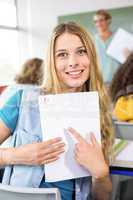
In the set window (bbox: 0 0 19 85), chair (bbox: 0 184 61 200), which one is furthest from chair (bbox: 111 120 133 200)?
window (bbox: 0 0 19 85)

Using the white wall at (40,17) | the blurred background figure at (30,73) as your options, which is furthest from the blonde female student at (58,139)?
the white wall at (40,17)

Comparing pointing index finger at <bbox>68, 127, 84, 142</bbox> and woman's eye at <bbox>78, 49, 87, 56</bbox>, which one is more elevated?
woman's eye at <bbox>78, 49, 87, 56</bbox>

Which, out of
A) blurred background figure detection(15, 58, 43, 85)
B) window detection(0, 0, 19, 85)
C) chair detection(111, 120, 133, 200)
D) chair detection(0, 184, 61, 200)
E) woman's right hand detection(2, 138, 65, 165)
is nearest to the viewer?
chair detection(0, 184, 61, 200)

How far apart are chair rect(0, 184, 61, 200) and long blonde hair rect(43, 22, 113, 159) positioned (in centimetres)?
34

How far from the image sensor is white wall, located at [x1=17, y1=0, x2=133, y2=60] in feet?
14.0

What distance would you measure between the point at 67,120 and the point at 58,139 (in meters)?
0.07

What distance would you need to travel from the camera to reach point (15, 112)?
1132 millimetres

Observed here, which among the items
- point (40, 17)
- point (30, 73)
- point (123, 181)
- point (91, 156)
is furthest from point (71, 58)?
point (40, 17)

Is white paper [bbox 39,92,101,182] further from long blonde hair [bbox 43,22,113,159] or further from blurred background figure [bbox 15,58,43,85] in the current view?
blurred background figure [bbox 15,58,43,85]

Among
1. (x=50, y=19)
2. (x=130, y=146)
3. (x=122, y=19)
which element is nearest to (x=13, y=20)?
(x=50, y=19)

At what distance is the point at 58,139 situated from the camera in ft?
3.49

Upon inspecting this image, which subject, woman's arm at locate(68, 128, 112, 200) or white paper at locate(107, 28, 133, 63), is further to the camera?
white paper at locate(107, 28, 133, 63)

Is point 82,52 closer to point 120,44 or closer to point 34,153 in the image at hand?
point 34,153

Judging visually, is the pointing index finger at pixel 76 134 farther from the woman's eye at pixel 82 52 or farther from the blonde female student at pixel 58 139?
the woman's eye at pixel 82 52
